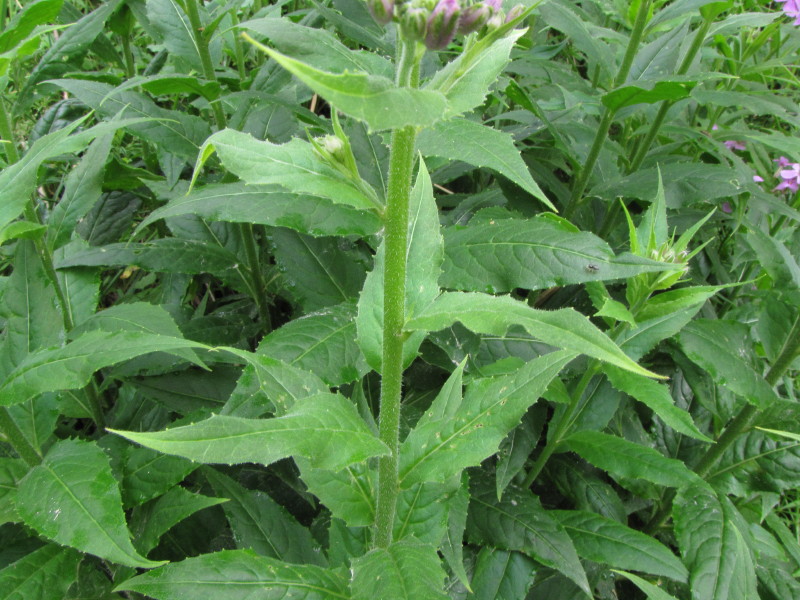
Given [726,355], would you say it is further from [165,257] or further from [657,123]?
[165,257]

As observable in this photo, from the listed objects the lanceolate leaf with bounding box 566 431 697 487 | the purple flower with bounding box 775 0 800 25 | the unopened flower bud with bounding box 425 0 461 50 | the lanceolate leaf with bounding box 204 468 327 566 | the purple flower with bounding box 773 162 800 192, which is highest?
the unopened flower bud with bounding box 425 0 461 50

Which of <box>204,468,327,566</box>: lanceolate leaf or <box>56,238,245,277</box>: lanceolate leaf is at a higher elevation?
<box>56,238,245,277</box>: lanceolate leaf

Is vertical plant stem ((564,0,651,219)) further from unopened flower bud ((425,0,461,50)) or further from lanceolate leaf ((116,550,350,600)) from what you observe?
lanceolate leaf ((116,550,350,600))

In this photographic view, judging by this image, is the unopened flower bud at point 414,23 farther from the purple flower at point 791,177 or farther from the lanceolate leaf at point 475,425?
the purple flower at point 791,177

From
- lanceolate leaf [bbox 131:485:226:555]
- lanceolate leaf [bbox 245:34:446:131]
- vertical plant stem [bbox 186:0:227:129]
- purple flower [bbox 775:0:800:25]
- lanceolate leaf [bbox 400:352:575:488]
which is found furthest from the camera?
purple flower [bbox 775:0:800:25]

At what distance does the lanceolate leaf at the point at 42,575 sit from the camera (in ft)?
4.99

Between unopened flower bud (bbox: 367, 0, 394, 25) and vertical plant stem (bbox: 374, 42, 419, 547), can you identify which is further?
vertical plant stem (bbox: 374, 42, 419, 547)

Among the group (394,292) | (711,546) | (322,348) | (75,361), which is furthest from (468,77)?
(711,546)

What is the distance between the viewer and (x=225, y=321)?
2486 mm

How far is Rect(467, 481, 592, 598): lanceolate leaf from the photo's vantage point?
190cm

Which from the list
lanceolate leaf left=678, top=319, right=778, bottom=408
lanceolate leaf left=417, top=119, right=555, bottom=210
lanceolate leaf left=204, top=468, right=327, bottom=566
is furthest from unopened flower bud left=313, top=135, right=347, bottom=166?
lanceolate leaf left=678, top=319, right=778, bottom=408

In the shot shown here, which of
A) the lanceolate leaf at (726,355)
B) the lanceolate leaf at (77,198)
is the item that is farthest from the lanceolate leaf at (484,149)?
the lanceolate leaf at (77,198)

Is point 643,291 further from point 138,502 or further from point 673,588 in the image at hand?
point 138,502

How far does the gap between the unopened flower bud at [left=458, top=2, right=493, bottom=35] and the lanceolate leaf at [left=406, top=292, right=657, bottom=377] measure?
1.55ft
